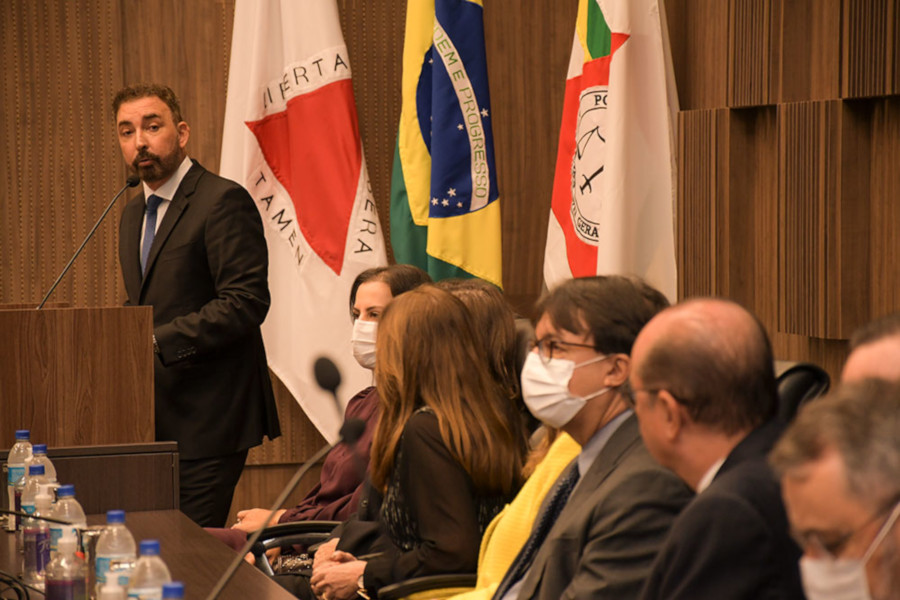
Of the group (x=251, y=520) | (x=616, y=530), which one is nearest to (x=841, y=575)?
(x=616, y=530)

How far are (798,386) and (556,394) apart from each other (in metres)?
0.47

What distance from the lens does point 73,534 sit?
2.33 meters

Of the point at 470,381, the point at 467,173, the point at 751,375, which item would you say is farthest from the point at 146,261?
the point at 751,375

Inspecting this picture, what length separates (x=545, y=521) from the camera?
231 cm

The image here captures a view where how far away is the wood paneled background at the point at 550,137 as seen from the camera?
3.63m

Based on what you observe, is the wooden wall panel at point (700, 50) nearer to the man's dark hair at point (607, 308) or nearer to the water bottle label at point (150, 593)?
the man's dark hair at point (607, 308)

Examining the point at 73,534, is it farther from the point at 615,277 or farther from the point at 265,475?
the point at 265,475

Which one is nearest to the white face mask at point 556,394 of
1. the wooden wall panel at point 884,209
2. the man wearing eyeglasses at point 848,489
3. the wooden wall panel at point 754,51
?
the man wearing eyeglasses at point 848,489

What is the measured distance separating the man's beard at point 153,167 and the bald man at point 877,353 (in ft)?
10.1

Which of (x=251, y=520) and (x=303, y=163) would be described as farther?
(x=303, y=163)

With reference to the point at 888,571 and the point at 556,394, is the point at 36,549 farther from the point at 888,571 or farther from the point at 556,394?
the point at 888,571

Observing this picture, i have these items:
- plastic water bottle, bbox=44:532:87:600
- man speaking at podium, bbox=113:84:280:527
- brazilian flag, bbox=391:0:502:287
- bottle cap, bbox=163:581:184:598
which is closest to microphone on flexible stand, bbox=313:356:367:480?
bottle cap, bbox=163:581:184:598

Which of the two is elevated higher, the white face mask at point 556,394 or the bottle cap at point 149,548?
A: the white face mask at point 556,394

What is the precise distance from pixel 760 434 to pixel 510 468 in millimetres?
1084
